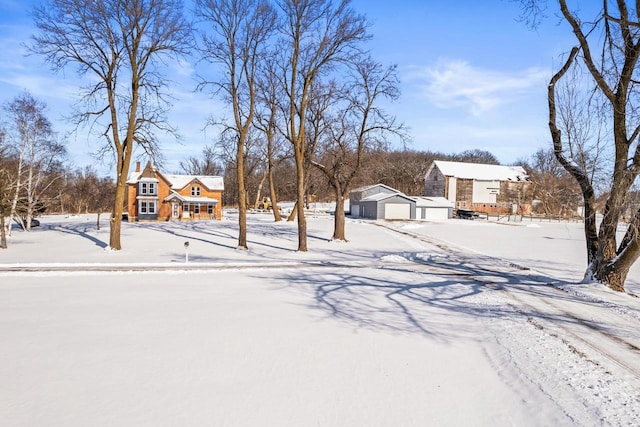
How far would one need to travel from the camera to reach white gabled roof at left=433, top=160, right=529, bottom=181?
67.2m

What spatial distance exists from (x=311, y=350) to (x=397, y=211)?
1867 inches

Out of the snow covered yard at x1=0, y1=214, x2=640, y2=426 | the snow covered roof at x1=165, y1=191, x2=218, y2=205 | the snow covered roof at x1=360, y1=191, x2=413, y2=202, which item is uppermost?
the snow covered roof at x1=360, y1=191, x2=413, y2=202

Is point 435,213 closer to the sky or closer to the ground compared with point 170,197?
closer to the ground

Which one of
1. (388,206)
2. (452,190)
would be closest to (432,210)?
(388,206)

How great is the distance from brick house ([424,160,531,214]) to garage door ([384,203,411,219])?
16434 millimetres

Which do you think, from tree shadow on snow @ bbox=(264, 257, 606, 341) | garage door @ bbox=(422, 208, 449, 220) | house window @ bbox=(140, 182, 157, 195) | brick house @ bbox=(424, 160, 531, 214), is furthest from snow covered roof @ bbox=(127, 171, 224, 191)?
tree shadow on snow @ bbox=(264, 257, 606, 341)

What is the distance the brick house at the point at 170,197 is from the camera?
45.8 meters

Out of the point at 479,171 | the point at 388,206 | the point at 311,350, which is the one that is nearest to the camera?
the point at 311,350

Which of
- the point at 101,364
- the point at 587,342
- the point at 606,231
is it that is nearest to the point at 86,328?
the point at 101,364

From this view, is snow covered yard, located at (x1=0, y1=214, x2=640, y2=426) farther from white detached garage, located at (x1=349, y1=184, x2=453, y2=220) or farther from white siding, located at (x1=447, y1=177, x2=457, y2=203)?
white siding, located at (x1=447, y1=177, x2=457, y2=203)

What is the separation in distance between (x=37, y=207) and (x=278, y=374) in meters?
35.5

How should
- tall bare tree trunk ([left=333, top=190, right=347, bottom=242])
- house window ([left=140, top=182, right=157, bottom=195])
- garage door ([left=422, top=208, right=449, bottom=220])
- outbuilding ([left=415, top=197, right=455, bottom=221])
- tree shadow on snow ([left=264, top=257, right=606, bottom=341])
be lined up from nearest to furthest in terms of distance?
1. tree shadow on snow ([left=264, top=257, right=606, bottom=341])
2. tall bare tree trunk ([left=333, top=190, right=347, bottom=242])
3. house window ([left=140, top=182, right=157, bottom=195])
4. outbuilding ([left=415, top=197, right=455, bottom=221])
5. garage door ([left=422, top=208, right=449, bottom=220])

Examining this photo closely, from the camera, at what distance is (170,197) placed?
46562 millimetres

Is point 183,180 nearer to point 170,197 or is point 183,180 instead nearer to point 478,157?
point 170,197
